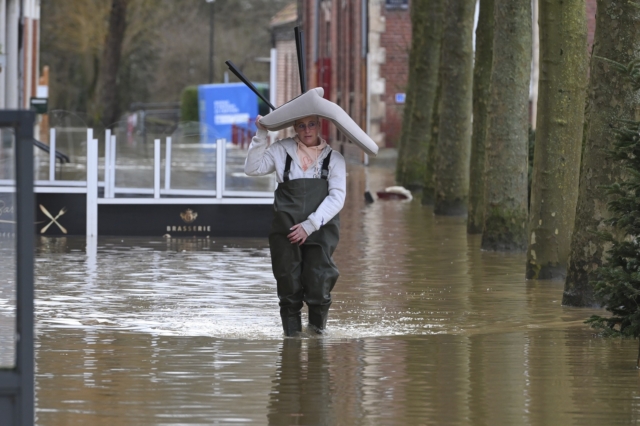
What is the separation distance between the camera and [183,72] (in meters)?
89.9

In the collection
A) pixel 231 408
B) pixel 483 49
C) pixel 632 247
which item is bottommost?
pixel 231 408

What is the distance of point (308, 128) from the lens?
9.52 m

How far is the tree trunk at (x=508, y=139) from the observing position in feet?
54.5

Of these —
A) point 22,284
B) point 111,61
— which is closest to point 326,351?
point 22,284

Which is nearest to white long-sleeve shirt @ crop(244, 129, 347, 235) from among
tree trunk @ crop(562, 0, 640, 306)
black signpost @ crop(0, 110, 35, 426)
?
tree trunk @ crop(562, 0, 640, 306)

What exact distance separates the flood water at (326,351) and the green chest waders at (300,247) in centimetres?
31

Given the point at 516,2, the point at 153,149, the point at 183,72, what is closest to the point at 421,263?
the point at 516,2

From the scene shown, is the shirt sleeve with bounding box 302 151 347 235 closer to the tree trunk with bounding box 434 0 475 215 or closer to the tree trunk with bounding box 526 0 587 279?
the tree trunk with bounding box 526 0 587 279

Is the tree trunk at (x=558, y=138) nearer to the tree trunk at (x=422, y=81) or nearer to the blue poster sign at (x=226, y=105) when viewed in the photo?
the tree trunk at (x=422, y=81)

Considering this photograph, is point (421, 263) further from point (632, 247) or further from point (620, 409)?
point (620, 409)

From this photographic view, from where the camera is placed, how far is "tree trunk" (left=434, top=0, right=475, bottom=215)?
73.4 feet

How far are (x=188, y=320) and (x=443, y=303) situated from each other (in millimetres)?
2322

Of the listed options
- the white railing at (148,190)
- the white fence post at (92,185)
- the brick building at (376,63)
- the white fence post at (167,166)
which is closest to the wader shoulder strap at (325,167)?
the white fence post at (92,185)

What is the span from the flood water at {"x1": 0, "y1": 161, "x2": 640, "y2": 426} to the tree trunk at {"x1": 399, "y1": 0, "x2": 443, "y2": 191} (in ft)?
44.2
